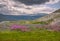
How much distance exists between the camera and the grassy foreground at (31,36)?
513 centimetres

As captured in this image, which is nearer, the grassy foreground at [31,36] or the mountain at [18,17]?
the grassy foreground at [31,36]

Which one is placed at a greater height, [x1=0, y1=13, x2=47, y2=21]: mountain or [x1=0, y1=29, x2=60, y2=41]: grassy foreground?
[x1=0, y1=13, x2=47, y2=21]: mountain

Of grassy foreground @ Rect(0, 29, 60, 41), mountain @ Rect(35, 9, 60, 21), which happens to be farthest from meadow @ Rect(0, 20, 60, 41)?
mountain @ Rect(35, 9, 60, 21)

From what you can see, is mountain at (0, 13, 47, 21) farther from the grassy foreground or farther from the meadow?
the grassy foreground

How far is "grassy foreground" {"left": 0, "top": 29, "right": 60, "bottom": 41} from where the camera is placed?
5.13 m

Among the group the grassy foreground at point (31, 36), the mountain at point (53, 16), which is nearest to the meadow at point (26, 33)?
the grassy foreground at point (31, 36)

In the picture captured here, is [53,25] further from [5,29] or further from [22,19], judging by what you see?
[5,29]

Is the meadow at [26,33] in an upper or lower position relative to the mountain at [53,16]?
lower

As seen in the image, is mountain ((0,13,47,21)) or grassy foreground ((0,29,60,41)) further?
mountain ((0,13,47,21))

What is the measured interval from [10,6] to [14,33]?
632 millimetres

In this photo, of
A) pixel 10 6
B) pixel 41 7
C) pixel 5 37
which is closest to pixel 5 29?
pixel 5 37

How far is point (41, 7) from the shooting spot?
539 cm

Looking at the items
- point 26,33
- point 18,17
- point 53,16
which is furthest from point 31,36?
point 53,16

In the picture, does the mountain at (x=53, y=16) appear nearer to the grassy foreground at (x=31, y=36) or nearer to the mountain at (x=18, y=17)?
the mountain at (x=18, y=17)
